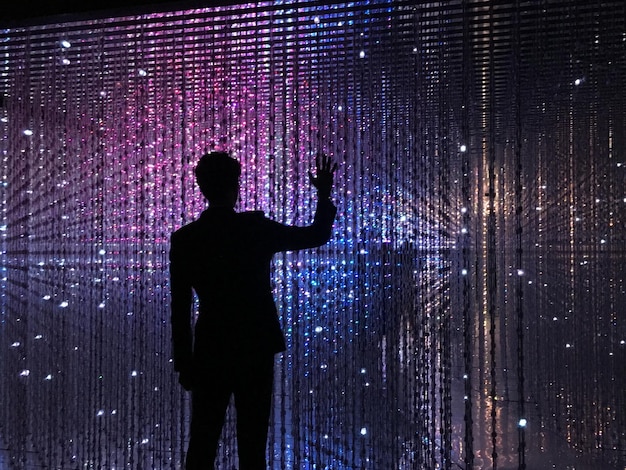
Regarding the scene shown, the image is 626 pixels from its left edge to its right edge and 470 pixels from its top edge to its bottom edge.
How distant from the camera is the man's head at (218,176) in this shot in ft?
4.51

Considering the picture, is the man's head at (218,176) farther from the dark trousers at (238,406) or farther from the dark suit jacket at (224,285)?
the dark trousers at (238,406)

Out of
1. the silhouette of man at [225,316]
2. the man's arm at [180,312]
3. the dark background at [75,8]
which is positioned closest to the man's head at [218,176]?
the silhouette of man at [225,316]

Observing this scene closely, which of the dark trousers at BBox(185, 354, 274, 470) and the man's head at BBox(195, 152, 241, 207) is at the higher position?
the man's head at BBox(195, 152, 241, 207)

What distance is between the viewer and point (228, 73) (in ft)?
10.4

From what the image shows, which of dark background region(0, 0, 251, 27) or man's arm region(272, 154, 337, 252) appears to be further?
dark background region(0, 0, 251, 27)

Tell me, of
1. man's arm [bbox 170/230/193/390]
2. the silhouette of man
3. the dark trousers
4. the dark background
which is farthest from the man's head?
the dark background

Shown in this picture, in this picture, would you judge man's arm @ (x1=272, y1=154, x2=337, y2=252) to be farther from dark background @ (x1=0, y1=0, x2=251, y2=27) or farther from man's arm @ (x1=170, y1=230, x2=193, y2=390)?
dark background @ (x1=0, y1=0, x2=251, y2=27)

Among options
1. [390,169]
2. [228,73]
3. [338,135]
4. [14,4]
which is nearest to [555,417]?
[390,169]

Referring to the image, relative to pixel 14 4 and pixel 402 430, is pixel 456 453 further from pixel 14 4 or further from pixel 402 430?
pixel 14 4

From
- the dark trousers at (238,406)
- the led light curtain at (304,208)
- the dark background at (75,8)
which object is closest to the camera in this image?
the dark trousers at (238,406)

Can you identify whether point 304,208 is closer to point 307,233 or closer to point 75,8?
point 75,8

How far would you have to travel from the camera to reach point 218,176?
138 centimetres

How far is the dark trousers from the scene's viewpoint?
4.30 feet

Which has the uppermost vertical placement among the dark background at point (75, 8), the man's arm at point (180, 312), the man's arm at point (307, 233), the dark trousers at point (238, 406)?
the dark background at point (75, 8)
